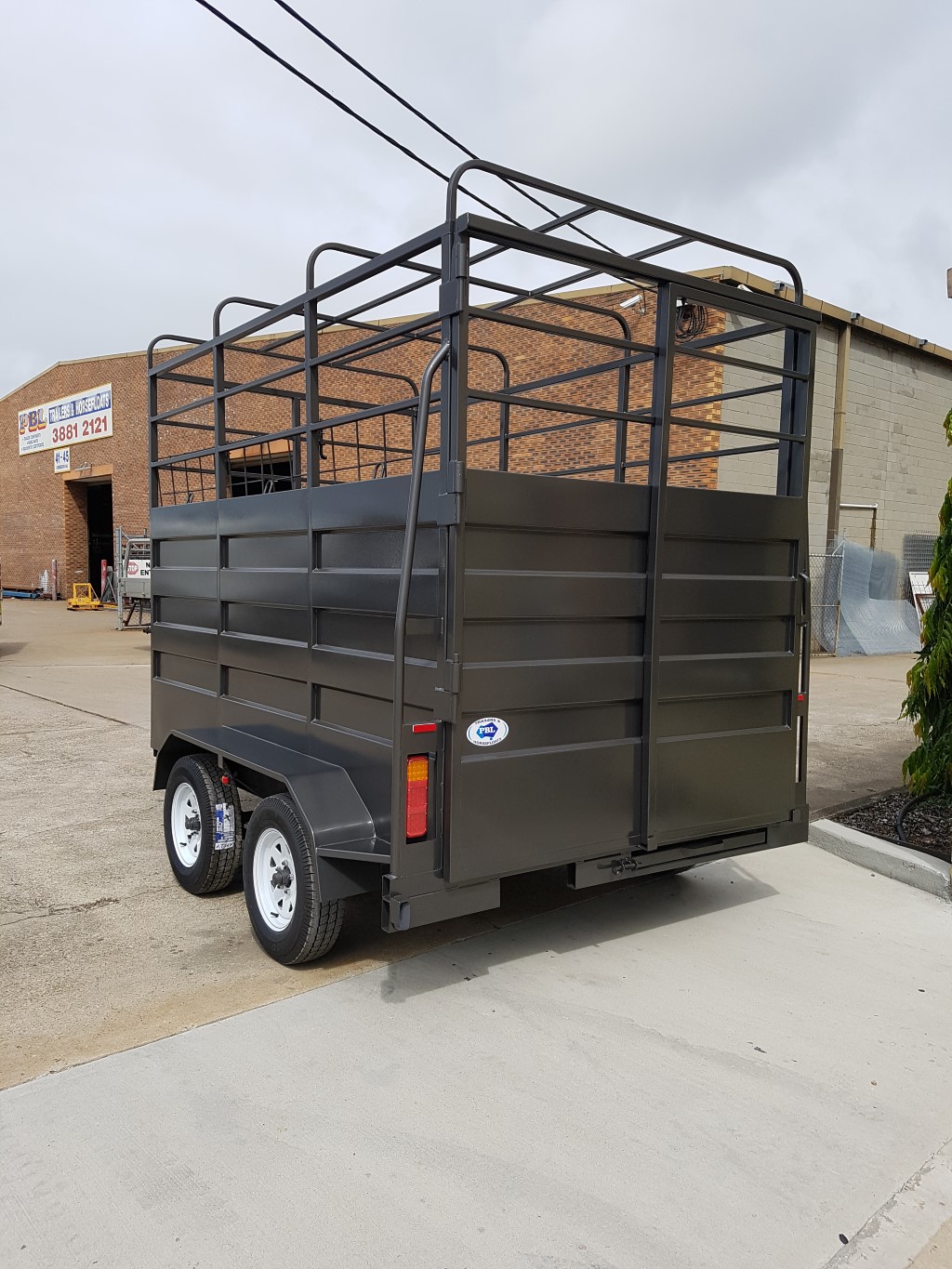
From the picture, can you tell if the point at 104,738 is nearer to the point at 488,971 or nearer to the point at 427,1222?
the point at 488,971

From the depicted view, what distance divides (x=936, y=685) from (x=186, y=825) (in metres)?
4.73

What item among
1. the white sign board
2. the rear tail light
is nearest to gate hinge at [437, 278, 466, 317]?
the rear tail light

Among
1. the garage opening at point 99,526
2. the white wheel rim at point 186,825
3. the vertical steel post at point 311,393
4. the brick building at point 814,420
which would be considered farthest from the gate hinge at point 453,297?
the garage opening at point 99,526

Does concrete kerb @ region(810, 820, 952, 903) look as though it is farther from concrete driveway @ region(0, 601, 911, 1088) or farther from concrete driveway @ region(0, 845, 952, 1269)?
concrete driveway @ region(0, 845, 952, 1269)

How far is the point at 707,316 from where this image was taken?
47.9 ft

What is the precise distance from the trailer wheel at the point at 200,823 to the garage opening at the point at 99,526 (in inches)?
1251

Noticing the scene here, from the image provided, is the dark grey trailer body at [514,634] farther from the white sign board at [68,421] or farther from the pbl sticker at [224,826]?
the white sign board at [68,421]

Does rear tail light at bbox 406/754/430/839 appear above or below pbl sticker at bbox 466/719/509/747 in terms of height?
below

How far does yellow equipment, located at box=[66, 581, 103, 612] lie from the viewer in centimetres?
3011

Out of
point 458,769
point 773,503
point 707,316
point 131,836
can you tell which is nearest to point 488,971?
point 458,769

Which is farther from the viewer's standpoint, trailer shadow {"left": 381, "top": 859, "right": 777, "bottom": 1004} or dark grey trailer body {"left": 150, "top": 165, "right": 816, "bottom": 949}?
trailer shadow {"left": 381, "top": 859, "right": 777, "bottom": 1004}

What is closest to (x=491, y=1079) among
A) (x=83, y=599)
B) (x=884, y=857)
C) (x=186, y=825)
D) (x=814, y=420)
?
(x=186, y=825)

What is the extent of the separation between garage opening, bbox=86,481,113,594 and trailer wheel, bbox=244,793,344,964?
108 ft

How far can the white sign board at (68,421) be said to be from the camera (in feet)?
101
